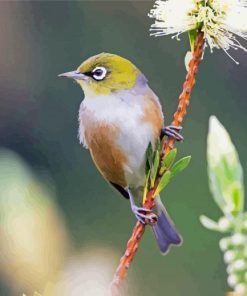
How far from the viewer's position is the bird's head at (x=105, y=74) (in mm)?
473

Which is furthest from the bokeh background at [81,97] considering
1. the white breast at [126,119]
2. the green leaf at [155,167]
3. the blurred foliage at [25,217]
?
the green leaf at [155,167]

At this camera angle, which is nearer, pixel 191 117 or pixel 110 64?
pixel 110 64

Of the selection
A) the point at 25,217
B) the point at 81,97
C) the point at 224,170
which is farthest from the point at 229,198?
the point at 81,97

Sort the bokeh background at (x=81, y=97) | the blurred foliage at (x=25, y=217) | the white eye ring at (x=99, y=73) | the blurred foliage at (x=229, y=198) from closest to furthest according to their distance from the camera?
the blurred foliage at (x=229, y=198) < the blurred foliage at (x=25, y=217) < the white eye ring at (x=99, y=73) < the bokeh background at (x=81, y=97)

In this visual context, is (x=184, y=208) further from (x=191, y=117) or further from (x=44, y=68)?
(x=44, y=68)

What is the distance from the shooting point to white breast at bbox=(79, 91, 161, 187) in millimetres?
547

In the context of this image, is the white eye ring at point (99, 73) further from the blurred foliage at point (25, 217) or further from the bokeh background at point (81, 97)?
the bokeh background at point (81, 97)

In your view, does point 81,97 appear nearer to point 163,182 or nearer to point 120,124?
point 120,124

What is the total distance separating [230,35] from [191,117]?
2567 millimetres

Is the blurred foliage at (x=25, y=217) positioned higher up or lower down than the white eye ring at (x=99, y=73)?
lower down

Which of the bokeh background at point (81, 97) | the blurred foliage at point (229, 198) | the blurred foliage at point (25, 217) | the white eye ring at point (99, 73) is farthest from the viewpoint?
the bokeh background at point (81, 97)

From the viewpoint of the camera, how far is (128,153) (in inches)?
21.8

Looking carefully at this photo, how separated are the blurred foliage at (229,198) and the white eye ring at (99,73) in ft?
0.75

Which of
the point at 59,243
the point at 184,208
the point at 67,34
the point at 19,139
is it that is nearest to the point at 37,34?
the point at 67,34
